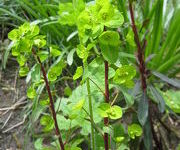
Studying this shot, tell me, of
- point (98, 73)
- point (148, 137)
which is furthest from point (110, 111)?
point (148, 137)

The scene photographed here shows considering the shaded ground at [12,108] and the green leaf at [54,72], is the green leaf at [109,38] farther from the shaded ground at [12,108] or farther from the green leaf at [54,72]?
the shaded ground at [12,108]

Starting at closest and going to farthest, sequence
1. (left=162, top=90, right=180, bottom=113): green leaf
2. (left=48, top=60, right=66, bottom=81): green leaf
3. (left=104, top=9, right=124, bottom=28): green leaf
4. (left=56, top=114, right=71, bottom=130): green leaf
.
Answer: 1. (left=104, top=9, right=124, bottom=28): green leaf
2. (left=48, top=60, right=66, bottom=81): green leaf
3. (left=56, top=114, right=71, bottom=130): green leaf
4. (left=162, top=90, right=180, bottom=113): green leaf

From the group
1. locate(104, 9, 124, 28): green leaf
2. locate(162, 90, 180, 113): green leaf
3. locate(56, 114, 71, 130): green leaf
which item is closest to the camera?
locate(104, 9, 124, 28): green leaf

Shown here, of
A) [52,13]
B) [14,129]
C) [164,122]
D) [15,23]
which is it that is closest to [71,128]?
[14,129]

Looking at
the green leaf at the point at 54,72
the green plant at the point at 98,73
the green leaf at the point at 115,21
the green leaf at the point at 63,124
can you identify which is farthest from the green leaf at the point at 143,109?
the green leaf at the point at 115,21

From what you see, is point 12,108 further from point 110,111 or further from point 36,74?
point 110,111

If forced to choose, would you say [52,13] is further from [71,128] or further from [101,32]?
[101,32]

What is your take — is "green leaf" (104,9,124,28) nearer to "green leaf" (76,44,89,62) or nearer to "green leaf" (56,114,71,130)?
"green leaf" (76,44,89,62)

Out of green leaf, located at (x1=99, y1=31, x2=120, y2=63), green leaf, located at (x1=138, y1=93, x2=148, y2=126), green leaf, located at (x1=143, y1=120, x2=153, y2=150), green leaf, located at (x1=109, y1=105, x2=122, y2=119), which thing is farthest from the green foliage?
green leaf, located at (x1=143, y1=120, x2=153, y2=150)
